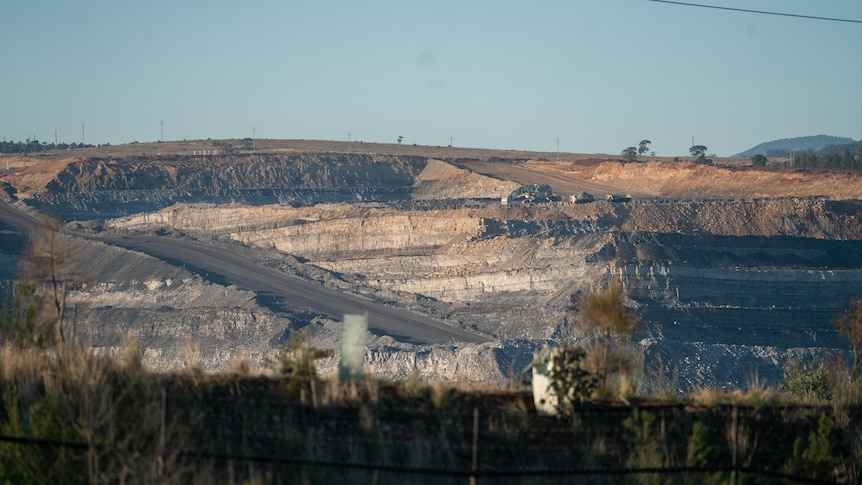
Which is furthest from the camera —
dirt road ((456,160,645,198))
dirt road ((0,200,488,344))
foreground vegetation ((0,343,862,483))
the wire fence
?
dirt road ((456,160,645,198))

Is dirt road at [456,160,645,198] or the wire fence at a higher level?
dirt road at [456,160,645,198]

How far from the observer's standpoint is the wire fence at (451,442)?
10945 mm

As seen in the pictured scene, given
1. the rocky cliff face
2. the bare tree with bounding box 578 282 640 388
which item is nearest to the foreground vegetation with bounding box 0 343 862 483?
the bare tree with bounding box 578 282 640 388

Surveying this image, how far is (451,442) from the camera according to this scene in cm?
1190

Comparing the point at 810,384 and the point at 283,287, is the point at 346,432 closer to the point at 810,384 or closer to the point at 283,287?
the point at 810,384

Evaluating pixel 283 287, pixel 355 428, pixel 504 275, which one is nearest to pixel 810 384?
pixel 355 428

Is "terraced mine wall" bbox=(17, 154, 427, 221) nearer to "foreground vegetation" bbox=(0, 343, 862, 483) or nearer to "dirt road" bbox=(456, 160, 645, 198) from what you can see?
"dirt road" bbox=(456, 160, 645, 198)

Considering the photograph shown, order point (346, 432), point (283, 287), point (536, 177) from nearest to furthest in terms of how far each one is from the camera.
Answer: point (346, 432) → point (283, 287) → point (536, 177)

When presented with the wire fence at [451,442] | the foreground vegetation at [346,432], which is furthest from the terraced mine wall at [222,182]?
the wire fence at [451,442]

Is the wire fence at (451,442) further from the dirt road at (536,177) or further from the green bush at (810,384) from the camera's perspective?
the dirt road at (536,177)

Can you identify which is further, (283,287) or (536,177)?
(536,177)

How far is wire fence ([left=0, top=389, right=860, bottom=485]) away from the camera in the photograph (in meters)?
10.9

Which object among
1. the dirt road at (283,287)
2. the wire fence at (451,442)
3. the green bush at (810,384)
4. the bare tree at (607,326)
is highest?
the bare tree at (607,326)

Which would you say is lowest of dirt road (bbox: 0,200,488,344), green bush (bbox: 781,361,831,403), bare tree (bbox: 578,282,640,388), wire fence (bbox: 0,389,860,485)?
dirt road (bbox: 0,200,488,344)
